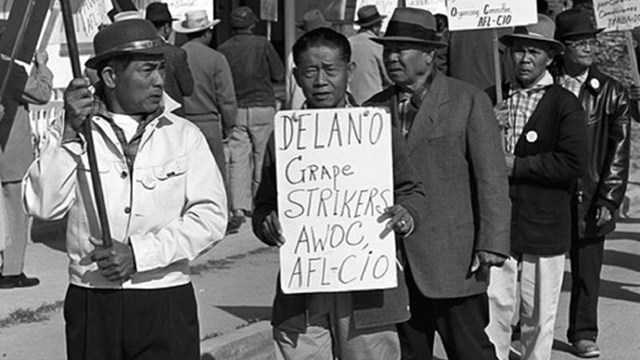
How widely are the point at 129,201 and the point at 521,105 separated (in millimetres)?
3026

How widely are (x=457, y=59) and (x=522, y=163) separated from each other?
17.5 feet

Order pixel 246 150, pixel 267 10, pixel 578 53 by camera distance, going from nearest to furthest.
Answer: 1. pixel 578 53
2. pixel 246 150
3. pixel 267 10

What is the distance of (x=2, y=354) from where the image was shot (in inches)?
299

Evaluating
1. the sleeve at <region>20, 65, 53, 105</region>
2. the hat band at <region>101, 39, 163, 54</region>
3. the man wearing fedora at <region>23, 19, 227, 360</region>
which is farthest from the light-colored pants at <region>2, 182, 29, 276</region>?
the hat band at <region>101, 39, 163, 54</region>

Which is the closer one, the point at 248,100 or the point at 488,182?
the point at 488,182

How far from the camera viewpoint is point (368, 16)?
12.3 m

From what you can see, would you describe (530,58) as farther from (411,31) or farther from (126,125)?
(126,125)

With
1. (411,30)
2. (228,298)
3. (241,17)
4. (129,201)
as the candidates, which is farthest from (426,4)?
(129,201)

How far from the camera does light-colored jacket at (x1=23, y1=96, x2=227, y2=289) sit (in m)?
4.61

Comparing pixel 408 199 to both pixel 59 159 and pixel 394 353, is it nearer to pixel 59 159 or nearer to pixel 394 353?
pixel 394 353

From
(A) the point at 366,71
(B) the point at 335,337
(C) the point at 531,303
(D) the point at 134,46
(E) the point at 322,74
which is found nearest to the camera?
(D) the point at 134,46

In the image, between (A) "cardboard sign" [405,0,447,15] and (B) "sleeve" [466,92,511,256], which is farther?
(A) "cardboard sign" [405,0,447,15]

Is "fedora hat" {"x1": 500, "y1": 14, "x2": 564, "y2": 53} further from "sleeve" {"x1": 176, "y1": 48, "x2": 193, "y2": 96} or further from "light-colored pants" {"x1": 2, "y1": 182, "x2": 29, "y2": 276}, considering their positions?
"light-colored pants" {"x1": 2, "y1": 182, "x2": 29, "y2": 276}

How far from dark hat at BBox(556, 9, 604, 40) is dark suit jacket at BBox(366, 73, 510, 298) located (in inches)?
95.7
